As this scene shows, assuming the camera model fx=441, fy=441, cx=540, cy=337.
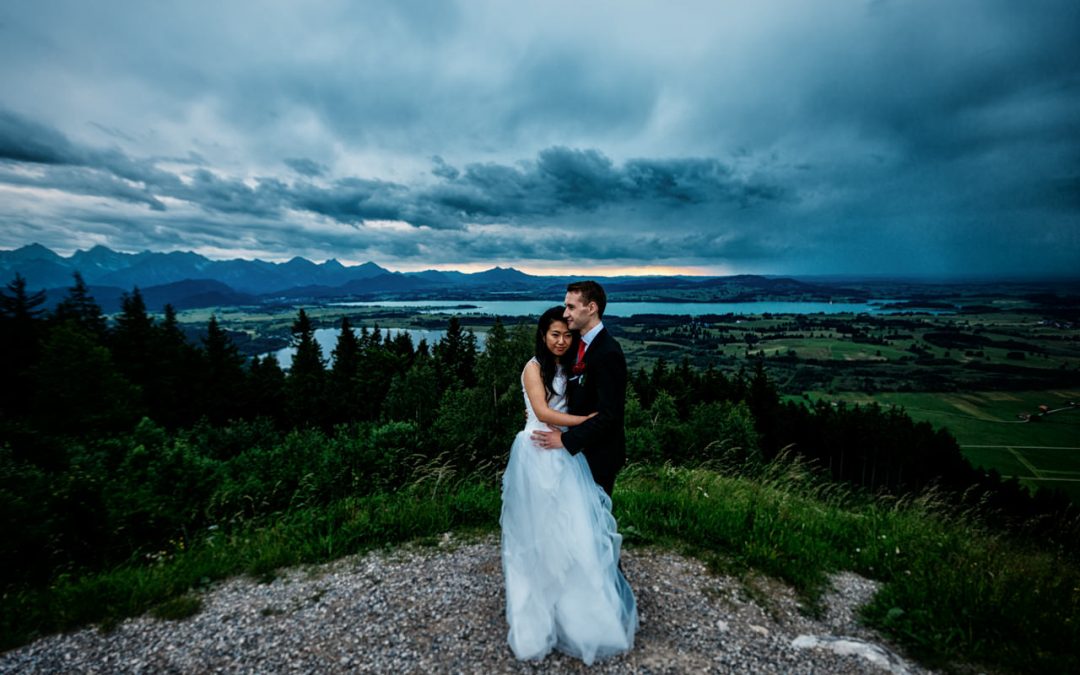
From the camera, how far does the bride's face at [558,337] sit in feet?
16.4

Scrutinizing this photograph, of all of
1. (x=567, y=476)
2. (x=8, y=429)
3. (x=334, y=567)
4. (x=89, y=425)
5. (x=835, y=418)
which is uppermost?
(x=567, y=476)

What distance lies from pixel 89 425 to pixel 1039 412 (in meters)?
128

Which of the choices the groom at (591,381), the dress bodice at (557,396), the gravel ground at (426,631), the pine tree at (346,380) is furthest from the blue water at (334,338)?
the groom at (591,381)

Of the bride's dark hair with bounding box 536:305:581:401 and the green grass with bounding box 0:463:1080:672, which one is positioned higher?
the bride's dark hair with bounding box 536:305:581:401

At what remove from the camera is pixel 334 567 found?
20.4 feet

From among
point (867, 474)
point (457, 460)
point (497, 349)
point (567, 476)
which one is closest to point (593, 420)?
point (567, 476)

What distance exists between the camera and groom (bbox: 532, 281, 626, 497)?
4.93 m

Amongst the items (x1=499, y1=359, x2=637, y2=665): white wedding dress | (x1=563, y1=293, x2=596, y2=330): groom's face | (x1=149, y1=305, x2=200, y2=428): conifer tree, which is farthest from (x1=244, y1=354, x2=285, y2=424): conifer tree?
(x1=563, y1=293, x2=596, y2=330): groom's face

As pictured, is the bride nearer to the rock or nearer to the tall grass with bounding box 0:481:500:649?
the rock

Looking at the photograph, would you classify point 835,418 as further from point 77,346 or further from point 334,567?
point 77,346

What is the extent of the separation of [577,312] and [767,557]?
452 cm

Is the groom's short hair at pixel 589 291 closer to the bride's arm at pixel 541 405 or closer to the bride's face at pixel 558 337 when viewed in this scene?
the bride's face at pixel 558 337

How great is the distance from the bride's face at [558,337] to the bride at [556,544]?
11mm

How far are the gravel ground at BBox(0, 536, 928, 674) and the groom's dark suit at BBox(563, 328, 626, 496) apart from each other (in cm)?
193
